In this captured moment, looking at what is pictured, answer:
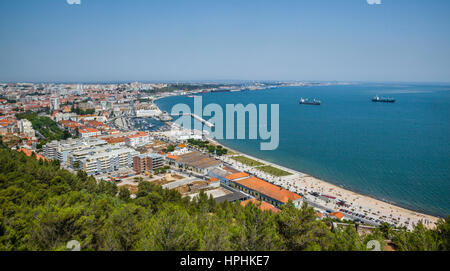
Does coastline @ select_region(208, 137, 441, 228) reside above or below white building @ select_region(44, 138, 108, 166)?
below

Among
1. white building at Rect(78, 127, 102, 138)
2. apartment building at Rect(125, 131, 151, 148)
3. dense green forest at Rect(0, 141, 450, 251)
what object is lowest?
apartment building at Rect(125, 131, 151, 148)

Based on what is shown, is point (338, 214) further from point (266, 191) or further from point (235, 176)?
point (235, 176)

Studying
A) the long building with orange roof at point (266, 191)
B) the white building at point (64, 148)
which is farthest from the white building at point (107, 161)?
the long building with orange roof at point (266, 191)

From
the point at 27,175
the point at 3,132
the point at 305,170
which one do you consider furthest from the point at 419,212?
the point at 3,132

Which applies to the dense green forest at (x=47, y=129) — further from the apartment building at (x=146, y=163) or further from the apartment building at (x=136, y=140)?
the apartment building at (x=146, y=163)

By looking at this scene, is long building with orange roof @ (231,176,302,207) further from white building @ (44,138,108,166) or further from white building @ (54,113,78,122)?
white building @ (54,113,78,122)

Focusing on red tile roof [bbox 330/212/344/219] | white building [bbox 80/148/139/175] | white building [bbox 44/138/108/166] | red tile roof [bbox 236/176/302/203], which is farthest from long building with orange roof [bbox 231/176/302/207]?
white building [bbox 44/138/108/166]

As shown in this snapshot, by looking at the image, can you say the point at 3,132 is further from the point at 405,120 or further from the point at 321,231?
the point at 405,120

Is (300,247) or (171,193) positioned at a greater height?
(300,247)
